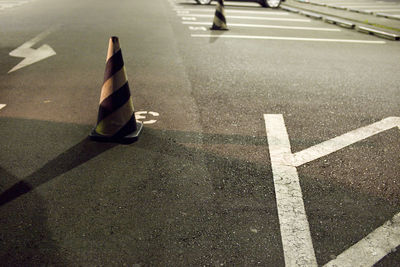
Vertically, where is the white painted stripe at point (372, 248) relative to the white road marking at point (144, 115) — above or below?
below

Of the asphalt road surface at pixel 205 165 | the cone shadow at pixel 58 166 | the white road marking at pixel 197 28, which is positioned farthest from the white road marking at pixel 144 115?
the white road marking at pixel 197 28

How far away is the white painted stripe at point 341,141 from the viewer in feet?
10.0

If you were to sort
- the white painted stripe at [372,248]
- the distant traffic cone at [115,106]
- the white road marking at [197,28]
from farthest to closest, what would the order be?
the white road marking at [197,28]
the distant traffic cone at [115,106]
the white painted stripe at [372,248]

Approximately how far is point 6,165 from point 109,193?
3.49 ft

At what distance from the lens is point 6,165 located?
9.34 feet

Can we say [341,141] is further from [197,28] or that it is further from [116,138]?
[197,28]

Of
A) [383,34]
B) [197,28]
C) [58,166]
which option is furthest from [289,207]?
[383,34]

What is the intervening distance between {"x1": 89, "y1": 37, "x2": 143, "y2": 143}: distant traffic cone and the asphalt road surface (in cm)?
13

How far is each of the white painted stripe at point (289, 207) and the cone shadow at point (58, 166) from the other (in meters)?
1.59

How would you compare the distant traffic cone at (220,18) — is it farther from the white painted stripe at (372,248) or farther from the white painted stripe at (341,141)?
the white painted stripe at (372,248)

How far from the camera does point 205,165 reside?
2877 mm

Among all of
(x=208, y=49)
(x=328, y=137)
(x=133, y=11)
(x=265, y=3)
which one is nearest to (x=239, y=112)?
(x=328, y=137)

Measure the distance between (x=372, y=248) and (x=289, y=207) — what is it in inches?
22.4

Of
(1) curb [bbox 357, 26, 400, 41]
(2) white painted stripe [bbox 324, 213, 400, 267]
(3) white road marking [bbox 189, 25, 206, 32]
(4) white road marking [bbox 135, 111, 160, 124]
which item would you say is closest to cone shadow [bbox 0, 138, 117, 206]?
(4) white road marking [bbox 135, 111, 160, 124]
